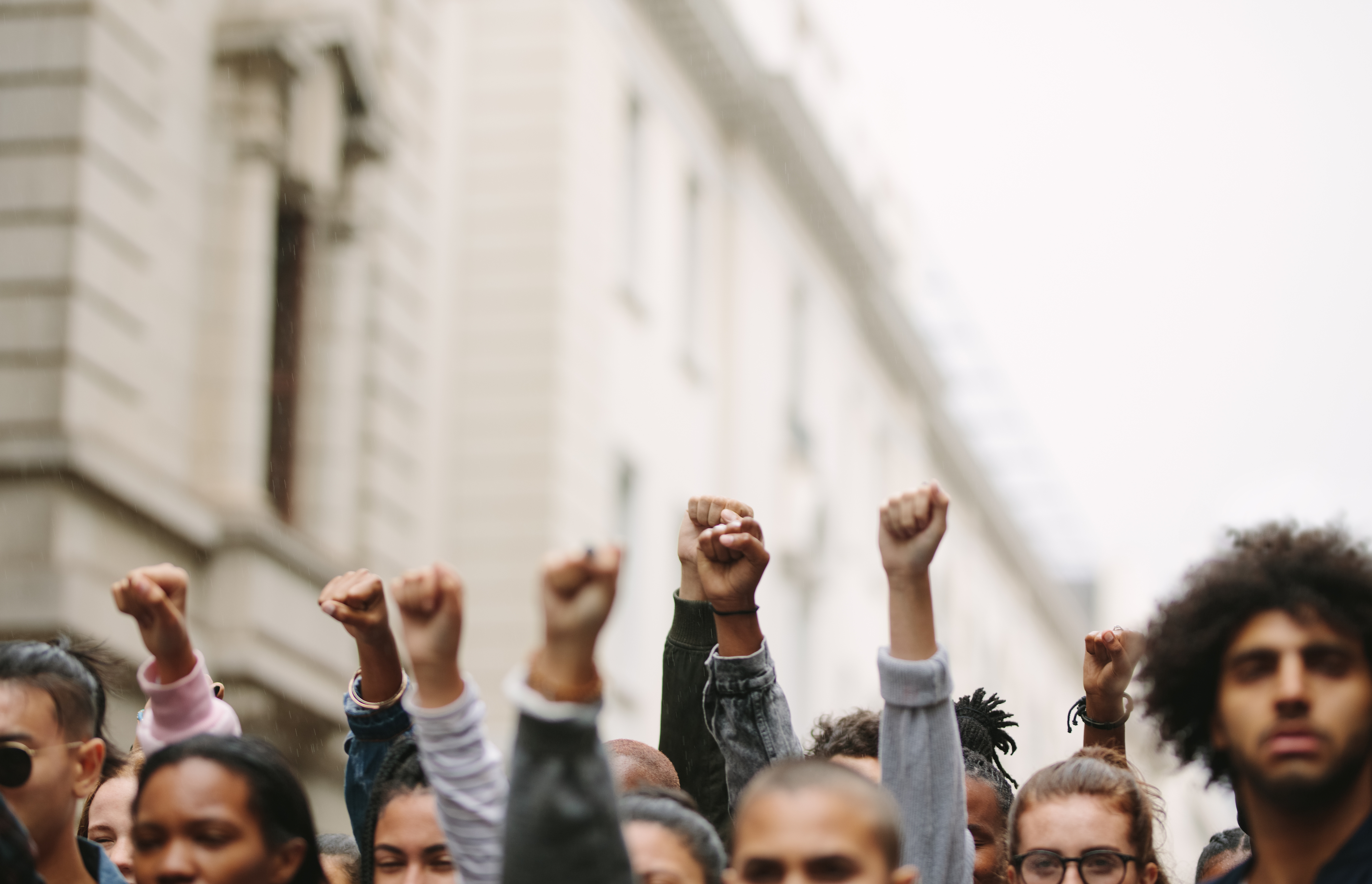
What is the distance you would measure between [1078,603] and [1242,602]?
54821 mm

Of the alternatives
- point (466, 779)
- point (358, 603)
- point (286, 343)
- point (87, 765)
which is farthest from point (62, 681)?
point (286, 343)

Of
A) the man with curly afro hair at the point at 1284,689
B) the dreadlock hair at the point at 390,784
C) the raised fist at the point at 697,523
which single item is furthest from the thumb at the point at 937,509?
the dreadlock hair at the point at 390,784

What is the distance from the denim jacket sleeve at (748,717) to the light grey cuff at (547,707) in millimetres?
1400

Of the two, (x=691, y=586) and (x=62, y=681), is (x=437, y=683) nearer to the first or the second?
(x=62, y=681)

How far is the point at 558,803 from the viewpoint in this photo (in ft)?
10.3

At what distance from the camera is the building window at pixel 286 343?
14570mm

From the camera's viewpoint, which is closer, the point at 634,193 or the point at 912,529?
the point at 912,529

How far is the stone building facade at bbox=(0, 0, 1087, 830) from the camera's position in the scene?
38.8 ft

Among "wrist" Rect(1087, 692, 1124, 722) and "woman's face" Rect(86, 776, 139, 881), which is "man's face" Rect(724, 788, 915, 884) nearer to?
"wrist" Rect(1087, 692, 1124, 722)

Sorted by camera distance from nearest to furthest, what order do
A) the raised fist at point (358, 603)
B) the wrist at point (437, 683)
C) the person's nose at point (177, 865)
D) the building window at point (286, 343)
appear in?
1. the wrist at point (437, 683)
2. the person's nose at point (177, 865)
3. the raised fist at point (358, 603)
4. the building window at point (286, 343)

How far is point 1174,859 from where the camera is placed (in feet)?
19.4

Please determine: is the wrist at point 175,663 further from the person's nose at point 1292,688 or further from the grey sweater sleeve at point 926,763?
the person's nose at point 1292,688

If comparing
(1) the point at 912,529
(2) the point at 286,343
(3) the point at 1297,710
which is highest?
(2) the point at 286,343

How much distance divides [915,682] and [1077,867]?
103cm
